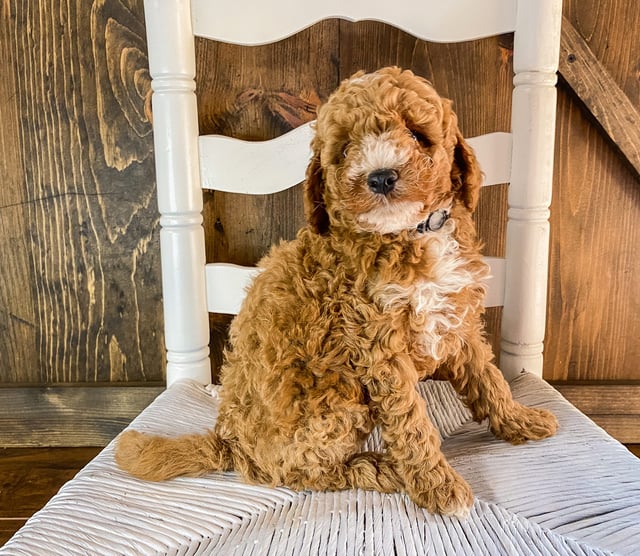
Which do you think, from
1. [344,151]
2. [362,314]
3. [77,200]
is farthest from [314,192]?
[77,200]

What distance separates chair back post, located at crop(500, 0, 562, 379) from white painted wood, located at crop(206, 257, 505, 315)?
0.7 inches

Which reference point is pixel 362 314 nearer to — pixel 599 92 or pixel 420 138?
pixel 420 138

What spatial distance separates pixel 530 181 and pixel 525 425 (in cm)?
45

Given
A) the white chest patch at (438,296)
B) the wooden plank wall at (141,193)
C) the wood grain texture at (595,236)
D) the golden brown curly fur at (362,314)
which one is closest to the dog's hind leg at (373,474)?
the golden brown curly fur at (362,314)

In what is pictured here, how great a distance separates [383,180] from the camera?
67 cm

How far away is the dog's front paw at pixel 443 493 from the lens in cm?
68

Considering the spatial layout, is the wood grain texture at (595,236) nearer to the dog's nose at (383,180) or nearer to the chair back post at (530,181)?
the chair back post at (530,181)

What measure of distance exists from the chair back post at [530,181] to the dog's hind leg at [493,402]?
0.71 feet

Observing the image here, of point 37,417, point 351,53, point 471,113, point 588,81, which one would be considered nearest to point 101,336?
point 37,417

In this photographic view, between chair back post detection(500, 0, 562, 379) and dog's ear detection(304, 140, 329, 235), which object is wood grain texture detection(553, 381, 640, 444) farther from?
dog's ear detection(304, 140, 329, 235)

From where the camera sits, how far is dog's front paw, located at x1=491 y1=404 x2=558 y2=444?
84 cm

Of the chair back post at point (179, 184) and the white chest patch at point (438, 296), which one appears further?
the chair back post at point (179, 184)

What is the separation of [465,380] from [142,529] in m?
0.52

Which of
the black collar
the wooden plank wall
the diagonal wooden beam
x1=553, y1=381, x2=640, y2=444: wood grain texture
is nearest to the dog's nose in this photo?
the black collar
